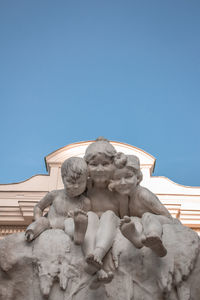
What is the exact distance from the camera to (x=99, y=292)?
242 cm

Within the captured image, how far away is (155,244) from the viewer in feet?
7.54

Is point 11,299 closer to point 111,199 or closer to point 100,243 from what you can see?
point 100,243

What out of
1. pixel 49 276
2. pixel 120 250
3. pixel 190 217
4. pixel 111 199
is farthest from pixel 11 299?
pixel 190 217

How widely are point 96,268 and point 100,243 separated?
0.20 m

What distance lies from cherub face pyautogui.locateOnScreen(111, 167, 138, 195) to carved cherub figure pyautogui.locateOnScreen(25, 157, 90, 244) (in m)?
0.25

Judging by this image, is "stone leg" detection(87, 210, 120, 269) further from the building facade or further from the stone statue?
the building facade

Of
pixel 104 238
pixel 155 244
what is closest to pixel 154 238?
pixel 155 244

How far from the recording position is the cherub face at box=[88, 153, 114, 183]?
301 cm

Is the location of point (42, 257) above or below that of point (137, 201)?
below

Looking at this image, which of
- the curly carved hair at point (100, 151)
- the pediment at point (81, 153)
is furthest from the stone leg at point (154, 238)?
the pediment at point (81, 153)

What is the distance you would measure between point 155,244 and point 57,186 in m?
9.73

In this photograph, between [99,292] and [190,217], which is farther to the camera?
[190,217]

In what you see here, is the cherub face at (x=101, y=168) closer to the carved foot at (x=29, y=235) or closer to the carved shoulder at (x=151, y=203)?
the carved shoulder at (x=151, y=203)

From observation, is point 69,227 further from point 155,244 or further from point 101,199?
point 155,244
